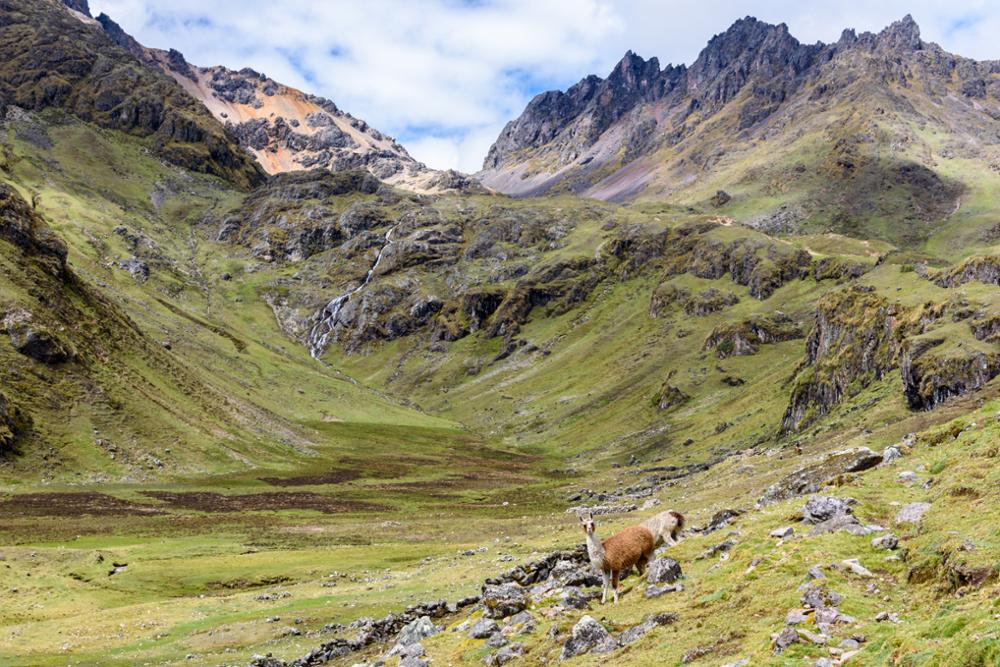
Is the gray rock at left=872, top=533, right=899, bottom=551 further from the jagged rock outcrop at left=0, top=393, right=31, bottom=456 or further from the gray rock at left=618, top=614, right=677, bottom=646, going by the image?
the jagged rock outcrop at left=0, top=393, right=31, bottom=456

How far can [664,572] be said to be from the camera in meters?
27.0

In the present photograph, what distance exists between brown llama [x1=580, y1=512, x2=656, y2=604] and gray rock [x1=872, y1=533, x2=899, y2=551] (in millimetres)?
9478

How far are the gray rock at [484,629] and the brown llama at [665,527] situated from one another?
915cm

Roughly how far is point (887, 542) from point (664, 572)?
7845 mm

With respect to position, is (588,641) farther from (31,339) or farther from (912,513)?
(31,339)

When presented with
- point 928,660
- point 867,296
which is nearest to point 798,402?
point 867,296

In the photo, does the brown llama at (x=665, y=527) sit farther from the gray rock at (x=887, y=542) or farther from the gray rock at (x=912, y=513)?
the gray rock at (x=887, y=542)

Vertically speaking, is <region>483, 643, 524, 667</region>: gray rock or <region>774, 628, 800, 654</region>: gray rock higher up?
<region>774, 628, 800, 654</region>: gray rock

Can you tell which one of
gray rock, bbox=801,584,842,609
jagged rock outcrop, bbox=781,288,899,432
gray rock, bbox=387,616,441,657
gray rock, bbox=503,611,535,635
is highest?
jagged rock outcrop, bbox=781,288,899,432

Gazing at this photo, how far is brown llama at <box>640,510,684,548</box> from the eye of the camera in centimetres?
3316

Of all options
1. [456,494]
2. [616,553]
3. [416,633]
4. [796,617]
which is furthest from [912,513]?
[456,494]

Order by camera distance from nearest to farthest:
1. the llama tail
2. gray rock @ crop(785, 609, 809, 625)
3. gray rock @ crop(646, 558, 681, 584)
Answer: gray rock @ crop(785, 609, 809, 625)
gray rock @ crop(646, 558, 681, 584)
the llama tail

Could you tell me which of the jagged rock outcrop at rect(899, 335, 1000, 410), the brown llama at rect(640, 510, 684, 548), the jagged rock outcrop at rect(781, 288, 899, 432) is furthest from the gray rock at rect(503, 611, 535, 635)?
the jagged rock outcrop at rect(781, 288, 899, 432)

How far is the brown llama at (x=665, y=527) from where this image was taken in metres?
33.2
